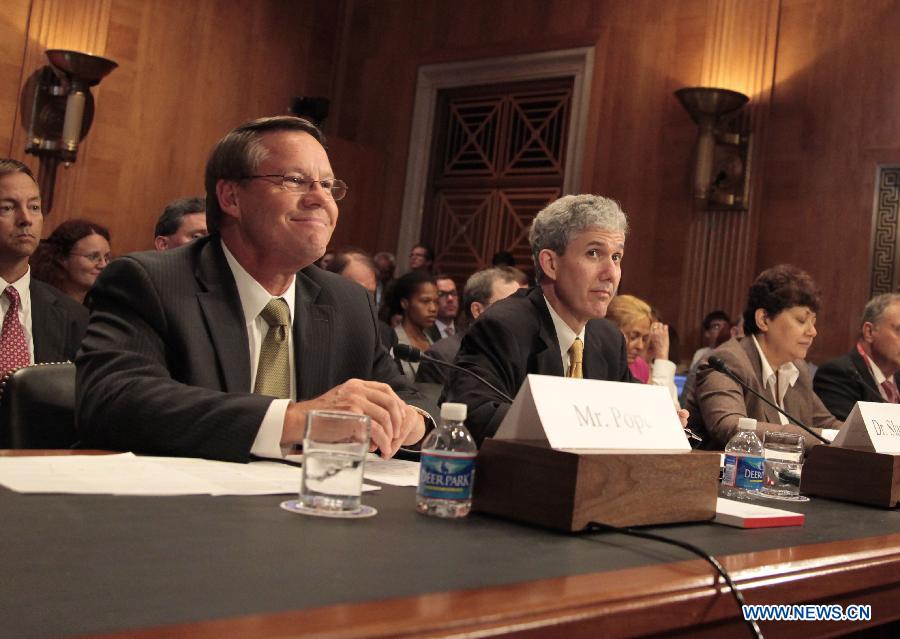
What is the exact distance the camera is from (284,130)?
79.1 inches

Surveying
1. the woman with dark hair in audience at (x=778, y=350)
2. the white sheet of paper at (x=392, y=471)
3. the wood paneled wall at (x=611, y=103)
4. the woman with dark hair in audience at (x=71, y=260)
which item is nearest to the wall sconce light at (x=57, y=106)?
the wood paneled wall at (x=611, y=103)

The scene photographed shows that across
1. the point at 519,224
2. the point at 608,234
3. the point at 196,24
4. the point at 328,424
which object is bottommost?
the point at 328,424

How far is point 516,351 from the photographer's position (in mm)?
2398

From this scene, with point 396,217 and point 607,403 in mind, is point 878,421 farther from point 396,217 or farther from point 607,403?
point 396,217

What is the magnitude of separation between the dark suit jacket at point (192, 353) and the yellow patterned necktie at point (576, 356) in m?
0.56

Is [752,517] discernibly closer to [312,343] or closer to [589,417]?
[589,417]

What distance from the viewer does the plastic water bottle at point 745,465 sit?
1.81 m

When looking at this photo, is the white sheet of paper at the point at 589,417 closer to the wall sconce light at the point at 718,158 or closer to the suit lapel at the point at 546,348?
the suit lapel at the point at 546,348

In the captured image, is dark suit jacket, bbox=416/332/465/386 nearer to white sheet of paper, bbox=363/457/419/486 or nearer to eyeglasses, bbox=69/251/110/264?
eyeglasses, bbox=69/251/110/264

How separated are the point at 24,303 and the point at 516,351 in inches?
78.6

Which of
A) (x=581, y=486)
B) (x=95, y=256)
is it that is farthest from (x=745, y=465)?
(x=95, y=256)

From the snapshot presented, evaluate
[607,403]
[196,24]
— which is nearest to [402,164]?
[196,24]

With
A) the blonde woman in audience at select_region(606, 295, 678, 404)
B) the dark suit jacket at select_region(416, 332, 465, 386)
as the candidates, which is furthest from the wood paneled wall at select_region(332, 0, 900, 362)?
the dark suit jacket at select_region(416, 332, 465, 386)

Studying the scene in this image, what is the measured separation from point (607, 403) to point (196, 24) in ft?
23.5
